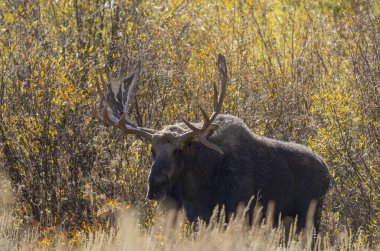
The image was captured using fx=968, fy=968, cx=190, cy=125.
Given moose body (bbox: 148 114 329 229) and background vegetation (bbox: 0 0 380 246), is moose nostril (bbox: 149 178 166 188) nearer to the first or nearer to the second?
moose body (bbox: 148 114 329 229)

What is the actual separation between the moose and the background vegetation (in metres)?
0.80

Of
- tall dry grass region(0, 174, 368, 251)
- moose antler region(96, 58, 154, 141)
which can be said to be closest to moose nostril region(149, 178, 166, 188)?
tall dry grass region(0, 174, 368, 251)

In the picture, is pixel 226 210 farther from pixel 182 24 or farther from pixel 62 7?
pixel 62 7

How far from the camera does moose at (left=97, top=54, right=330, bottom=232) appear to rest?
973 cm

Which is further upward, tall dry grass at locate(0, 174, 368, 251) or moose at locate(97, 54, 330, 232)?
moose at locate(97, 54, 330, 232)

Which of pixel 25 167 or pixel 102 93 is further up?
pixel 102 93

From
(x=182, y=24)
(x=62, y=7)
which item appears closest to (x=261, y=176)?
(x=182, y=24)

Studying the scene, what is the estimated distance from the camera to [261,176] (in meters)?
10.1

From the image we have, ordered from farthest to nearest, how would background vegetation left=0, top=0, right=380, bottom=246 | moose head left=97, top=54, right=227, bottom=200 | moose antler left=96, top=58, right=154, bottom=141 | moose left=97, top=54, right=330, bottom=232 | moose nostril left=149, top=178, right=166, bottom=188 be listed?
1. background vegetation left=0, top=0, right=380, bottom=246
2. moose antler left=96, top=58, right=154, bottom=141
3. moose left=97, top=54, right=330, bottom=232
4. moose head left=97, top=54, right=227, bottom=200
5. moose nostril left=149, top=178, right=166, bottom=188

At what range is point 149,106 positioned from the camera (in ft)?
40.8

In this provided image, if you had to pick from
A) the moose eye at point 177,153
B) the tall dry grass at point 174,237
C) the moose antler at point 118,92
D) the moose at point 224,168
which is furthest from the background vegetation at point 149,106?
the moose eye at point 177,153

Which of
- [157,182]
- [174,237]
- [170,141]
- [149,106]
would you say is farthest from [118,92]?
[174,237]

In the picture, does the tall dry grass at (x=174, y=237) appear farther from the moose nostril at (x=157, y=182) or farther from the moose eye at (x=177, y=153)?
the moose eye at (x=177, y=153)

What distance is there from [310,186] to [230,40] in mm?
3739
